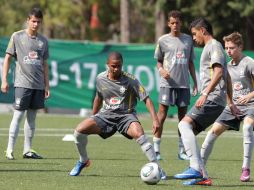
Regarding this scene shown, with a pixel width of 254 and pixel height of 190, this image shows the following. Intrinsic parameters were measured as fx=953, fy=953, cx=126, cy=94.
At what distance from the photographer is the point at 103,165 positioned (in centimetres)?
1386

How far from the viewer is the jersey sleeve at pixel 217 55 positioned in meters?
11.5

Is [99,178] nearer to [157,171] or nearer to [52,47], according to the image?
[157,171]

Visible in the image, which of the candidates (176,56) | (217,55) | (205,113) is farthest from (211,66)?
(176,56)

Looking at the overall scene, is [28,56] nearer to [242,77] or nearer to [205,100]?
[242,77]

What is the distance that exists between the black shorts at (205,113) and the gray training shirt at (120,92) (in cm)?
71

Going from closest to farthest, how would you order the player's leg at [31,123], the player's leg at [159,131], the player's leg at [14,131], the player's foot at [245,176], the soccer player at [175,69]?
the player's foot at [245,176] < the player's leg at [14,131] < the player's leg at [31,123] < the player's leg at [159,131] < the soccer player at [175,69]

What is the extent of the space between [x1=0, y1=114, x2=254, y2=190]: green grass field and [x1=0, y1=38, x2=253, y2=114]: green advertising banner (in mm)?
5819

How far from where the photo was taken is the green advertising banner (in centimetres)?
2683

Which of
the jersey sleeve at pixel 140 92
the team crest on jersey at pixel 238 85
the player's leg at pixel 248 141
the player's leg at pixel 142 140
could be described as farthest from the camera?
the team crest on jersey at pixel 238 85

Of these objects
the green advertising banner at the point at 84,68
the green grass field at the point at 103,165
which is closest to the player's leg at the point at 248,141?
the green grass field at the point at 103,165

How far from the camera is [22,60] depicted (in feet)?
47.9

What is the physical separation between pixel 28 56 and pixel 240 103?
12.7ft

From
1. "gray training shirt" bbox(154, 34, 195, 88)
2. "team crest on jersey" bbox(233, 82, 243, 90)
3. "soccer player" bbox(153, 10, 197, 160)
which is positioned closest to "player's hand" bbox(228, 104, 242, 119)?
"team crest on jersey" bbox(233, 82, 243, 90)

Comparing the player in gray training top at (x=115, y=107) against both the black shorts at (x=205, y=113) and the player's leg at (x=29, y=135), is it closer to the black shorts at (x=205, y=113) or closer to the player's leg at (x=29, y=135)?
the black shorts at (x=205, y=113)
